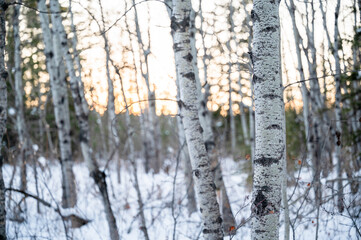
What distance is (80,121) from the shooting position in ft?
16.6

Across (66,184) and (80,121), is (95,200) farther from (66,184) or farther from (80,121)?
(80,121)

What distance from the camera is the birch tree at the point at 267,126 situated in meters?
2.39

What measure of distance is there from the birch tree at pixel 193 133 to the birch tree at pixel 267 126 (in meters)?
0.94

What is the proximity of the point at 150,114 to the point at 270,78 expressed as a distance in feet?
38.7

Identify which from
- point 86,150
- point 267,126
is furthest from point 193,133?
point 86,150

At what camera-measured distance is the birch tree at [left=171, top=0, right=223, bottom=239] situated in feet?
11.0

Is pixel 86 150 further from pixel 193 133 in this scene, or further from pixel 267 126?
pixel 267 126

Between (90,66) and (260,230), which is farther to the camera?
(90,66)

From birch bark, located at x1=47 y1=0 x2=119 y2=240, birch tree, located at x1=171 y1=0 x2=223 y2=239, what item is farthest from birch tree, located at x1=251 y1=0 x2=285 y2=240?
birch bark, located at x1=47 y1=0 x2=119 y2=240

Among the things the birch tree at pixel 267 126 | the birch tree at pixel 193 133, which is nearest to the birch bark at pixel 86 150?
the birch tree at pixel 193 133

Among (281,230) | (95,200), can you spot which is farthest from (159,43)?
(281,230)

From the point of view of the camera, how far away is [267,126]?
2.39 metres

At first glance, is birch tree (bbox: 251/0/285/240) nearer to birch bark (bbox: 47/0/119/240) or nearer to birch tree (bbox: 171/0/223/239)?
birch tree (bbox: 171/0/223/239)

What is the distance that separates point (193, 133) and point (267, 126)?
1.08 m
